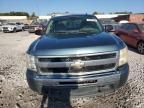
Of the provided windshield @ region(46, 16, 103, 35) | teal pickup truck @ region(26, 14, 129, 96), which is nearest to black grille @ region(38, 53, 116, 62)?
teal pickup truck @ region(26, 14, 129, 96)

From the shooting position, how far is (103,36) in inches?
205

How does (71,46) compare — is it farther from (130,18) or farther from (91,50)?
(130,18)

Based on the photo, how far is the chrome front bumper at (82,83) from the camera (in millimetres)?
4336

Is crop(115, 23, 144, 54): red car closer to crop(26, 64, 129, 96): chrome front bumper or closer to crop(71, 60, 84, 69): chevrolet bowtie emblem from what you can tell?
crop(26, 64, 129, 96): chrome front bumper

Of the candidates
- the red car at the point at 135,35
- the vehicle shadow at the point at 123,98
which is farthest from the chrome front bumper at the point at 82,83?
the red car at the point at 135,35

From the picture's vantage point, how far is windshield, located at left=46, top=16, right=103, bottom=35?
597 cm

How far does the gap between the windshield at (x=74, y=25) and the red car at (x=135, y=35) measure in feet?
16.3

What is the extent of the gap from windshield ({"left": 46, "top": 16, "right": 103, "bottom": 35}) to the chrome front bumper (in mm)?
1698

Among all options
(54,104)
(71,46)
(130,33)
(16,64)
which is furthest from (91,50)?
(130,33)

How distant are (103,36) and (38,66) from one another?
158 centimetres

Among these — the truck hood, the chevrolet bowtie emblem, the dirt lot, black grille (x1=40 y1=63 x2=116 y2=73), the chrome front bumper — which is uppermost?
the truck hood

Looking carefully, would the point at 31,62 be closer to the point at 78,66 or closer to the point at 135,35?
the point at 78,66

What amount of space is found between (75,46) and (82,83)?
2.24 feet

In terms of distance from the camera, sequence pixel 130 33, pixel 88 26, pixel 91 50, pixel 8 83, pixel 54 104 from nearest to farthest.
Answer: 1. pixel 91 50
2. pixel 54 104
3. pixel 88 26
4. pixel 8 83
5. pixel 130 33
